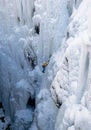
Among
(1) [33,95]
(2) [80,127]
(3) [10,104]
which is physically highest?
(2) [80,127]

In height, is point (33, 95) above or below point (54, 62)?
below

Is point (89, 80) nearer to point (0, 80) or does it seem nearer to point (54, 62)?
point (54, 62)

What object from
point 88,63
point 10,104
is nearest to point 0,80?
point 10,104

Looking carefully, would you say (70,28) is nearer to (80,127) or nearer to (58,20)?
(58,20)

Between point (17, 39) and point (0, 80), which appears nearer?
point (17, 39)

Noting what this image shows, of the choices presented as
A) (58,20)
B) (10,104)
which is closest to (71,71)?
(58,20)

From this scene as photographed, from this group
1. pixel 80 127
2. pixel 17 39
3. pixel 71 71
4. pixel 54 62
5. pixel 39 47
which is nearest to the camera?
pixel 80 127

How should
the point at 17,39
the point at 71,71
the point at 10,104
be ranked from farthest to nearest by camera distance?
the point at 10,104 < the point at 17,39 < the point at 71,71
